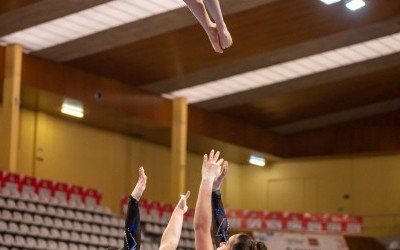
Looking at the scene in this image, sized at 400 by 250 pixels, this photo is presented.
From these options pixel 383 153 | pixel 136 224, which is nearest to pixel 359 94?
pixel 383 153

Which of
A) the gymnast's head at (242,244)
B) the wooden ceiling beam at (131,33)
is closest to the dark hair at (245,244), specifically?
the gymnast's head at (242,244)

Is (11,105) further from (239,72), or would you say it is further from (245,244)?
(245,244)

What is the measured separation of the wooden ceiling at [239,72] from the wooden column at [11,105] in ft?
2.34

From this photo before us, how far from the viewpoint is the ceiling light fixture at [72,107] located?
2388 centimetres

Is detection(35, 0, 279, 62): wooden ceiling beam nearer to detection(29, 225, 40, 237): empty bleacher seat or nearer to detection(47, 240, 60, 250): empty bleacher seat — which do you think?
detection(29, 225, 40, 237): empty bleacher seat

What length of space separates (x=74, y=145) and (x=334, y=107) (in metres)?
8.86

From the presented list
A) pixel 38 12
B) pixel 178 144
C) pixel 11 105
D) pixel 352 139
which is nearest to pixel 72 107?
pixel 11 105

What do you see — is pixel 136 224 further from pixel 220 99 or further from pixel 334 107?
pixel 334 107

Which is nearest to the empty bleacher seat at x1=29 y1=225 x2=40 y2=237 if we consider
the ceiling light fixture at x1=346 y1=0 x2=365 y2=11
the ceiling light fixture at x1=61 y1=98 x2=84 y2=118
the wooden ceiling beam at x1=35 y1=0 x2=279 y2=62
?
the ceiling light fixture at x1=61 y1=98 x2=84 y2=118

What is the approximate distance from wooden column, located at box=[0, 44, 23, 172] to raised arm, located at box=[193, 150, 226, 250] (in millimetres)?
16656

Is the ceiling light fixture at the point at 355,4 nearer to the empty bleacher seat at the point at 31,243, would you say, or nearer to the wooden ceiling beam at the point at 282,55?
the wooden ceiling beam at the point at 282,55

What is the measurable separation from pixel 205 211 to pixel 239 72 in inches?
757

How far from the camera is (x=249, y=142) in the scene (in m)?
29.8

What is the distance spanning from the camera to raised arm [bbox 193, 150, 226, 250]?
4.93 metres
